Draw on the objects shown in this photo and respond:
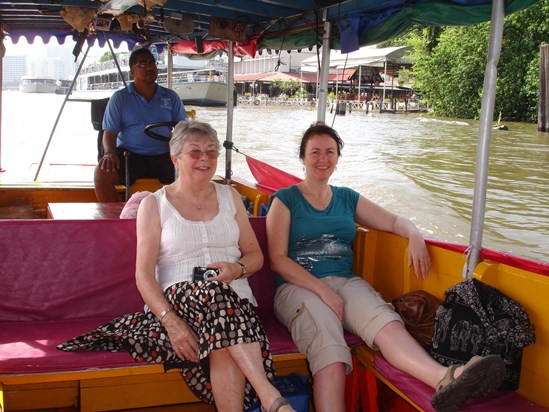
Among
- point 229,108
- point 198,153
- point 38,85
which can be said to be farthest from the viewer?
point 38,85

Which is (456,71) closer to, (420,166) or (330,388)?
(420,166)

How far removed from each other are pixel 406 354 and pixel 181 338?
1005 millimetres

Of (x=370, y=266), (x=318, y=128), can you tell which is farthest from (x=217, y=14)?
(x=370, y=266)

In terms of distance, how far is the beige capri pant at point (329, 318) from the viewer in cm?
264

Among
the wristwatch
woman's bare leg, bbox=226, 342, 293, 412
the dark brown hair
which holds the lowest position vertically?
woman's bare leg, bbox=226, 342, 293, 412

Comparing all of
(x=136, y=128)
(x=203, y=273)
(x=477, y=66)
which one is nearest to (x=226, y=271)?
(x=203, y=273)

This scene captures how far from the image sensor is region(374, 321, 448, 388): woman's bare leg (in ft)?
7.94

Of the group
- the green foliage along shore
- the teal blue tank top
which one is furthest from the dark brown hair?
the green foliage along shore

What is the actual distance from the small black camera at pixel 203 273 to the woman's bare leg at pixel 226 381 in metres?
0.37

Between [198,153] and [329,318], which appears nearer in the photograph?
[329,318]

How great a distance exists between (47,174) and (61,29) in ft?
6.77

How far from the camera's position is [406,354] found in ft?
8.36

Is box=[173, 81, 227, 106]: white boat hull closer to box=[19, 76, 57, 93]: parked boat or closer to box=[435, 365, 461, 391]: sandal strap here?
box=[435, 365, 461, 391]: sandal strap

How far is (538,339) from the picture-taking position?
2.53m
